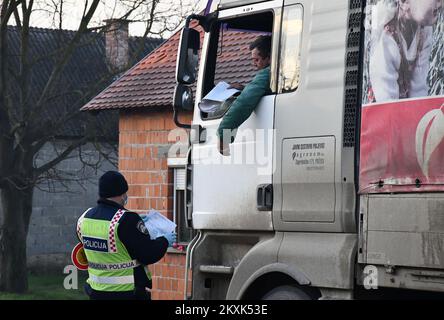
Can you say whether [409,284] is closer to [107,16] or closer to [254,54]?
[254,54]

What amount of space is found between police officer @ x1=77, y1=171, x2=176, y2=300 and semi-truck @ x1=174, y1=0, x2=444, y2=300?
65cm

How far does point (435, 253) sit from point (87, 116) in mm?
21875

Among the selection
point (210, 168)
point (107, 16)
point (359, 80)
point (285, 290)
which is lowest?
point (285, 290)

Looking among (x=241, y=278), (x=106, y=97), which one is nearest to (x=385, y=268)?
(x=241, y=278)

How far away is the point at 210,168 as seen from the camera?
8.49 m

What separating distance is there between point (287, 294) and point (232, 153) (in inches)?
48.2

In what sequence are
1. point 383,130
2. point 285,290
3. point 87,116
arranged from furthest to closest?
point 87,116 → point 285,290 → point 383,130

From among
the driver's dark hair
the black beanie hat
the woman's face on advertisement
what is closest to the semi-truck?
the woman's face on advertisement

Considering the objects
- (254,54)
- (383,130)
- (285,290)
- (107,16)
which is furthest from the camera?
(107,16)

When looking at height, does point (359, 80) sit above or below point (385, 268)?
above

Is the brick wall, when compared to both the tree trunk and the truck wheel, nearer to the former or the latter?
the tree trunk

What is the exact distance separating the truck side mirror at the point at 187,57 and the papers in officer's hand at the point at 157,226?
1.05 metres

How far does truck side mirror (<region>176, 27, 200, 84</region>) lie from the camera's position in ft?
28.0

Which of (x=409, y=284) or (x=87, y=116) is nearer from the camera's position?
(x=409, y=284)
